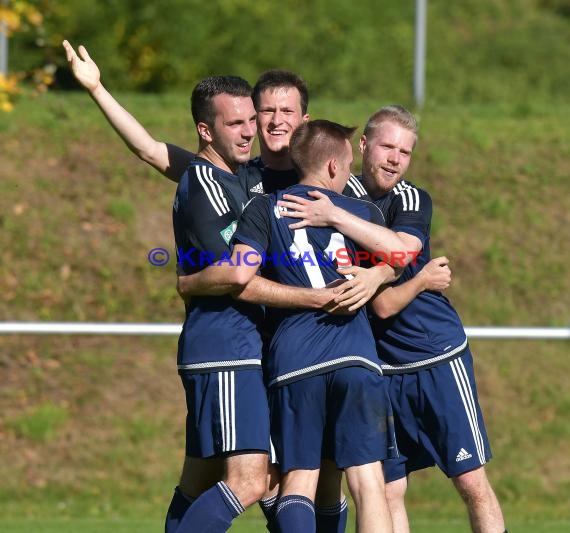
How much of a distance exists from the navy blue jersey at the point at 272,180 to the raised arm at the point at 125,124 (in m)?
0.62

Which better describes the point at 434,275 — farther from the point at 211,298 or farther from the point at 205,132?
the point at 205,132

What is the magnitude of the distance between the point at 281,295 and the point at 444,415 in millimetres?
1214

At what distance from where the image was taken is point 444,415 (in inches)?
220

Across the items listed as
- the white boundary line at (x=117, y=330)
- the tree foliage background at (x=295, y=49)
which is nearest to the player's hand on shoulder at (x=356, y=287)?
the white boundary line at (x=117, y=330)

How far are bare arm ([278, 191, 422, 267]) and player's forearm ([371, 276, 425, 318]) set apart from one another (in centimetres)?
35

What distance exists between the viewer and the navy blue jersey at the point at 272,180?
5441mm

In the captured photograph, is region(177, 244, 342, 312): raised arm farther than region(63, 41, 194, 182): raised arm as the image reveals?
No

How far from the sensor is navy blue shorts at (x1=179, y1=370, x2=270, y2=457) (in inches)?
198

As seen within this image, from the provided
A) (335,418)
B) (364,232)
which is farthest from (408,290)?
(335,418)

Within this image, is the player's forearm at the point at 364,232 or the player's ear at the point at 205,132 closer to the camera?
the player's forearm at the point at 364,232

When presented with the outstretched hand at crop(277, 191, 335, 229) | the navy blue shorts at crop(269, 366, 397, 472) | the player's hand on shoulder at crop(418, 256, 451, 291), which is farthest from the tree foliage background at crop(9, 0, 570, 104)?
the navy blue shorts at crop(269, 366, 397, 472)

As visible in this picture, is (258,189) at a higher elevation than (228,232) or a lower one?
higher

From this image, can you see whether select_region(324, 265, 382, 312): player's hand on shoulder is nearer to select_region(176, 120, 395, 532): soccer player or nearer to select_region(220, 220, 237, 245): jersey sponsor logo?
select_region(176, 120, 395, 532): soccer player

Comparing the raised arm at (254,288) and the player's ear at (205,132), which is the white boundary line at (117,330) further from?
the raised arm at (254,288)
